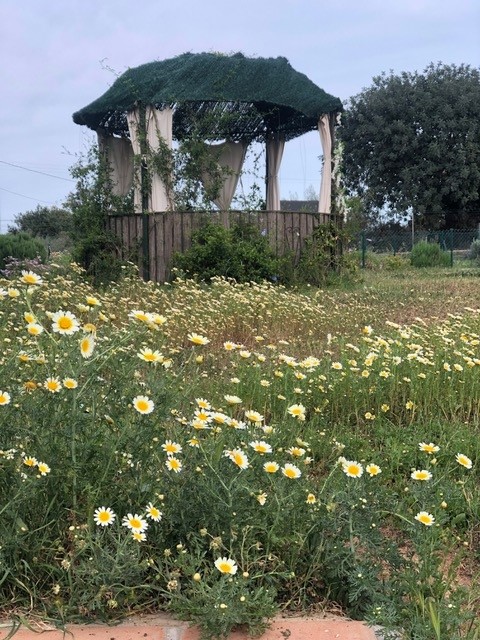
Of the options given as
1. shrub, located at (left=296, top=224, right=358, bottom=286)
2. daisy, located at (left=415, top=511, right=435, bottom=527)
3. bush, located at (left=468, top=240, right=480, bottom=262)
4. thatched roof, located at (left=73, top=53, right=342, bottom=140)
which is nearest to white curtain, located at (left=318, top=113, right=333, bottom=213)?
thatched roof, located at (left=73, top=53, right=342, bottom=140)

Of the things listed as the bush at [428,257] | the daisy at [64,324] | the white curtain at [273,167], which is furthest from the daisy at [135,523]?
the bush at [428,257]

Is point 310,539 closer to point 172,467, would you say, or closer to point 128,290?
point 172,467

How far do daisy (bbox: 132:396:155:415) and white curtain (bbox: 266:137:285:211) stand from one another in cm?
1113

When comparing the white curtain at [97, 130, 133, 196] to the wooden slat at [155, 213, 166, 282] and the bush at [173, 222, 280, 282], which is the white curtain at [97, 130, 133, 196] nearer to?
the wooden slat at [155, 213, 166, 282]

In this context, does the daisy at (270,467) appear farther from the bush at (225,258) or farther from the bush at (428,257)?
the bush at (428,257)

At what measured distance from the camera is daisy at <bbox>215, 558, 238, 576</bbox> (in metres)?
1.56

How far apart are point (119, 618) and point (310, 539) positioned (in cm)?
54

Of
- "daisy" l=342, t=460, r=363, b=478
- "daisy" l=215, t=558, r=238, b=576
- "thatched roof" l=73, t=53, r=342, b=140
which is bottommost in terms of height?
"daisy" l=215, t=558, r=238, b=576

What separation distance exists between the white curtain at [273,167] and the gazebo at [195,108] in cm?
76

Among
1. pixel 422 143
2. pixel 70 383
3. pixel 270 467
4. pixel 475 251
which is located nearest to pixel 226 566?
pixel 270 467

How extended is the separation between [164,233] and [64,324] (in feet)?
27.0

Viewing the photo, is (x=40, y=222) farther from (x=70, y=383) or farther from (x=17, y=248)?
(x=70, y=383)

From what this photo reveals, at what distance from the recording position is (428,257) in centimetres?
1634

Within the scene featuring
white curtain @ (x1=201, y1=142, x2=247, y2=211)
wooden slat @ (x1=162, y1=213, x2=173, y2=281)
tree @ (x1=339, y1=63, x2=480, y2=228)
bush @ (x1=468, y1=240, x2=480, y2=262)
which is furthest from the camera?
tree @ (x1=339, y1=63, x2=480, y2=228)
